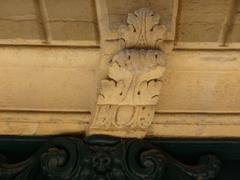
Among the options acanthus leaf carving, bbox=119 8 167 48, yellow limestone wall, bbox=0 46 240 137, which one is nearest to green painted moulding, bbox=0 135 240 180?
yellow limestone wall, bbox=0 46 240 137

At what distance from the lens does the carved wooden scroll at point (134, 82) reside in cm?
169

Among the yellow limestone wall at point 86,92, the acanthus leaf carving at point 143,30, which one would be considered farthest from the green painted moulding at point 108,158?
the acanthus leaf carving at point 143,30

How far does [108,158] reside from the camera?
1.92 m

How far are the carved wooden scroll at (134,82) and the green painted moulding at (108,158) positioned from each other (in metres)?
0.06

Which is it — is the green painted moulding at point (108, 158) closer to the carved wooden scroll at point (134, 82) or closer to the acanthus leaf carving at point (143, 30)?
the carved wooden scroll at point (134, 82)

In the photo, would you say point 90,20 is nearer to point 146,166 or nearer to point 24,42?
point 24,42

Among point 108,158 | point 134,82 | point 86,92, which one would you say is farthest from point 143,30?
point 108,158

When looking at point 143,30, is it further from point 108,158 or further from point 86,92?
point 108,158

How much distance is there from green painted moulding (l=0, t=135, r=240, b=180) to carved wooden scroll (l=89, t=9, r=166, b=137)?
57mm

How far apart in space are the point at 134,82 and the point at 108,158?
0.30m

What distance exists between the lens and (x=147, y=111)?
184 cm

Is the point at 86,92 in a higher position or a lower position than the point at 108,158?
higher

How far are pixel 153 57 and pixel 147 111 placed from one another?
20cm

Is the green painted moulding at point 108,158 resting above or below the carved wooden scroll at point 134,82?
below
